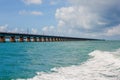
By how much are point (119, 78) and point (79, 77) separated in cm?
235

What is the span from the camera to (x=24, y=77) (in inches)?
650

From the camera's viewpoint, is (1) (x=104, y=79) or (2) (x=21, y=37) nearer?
(1) (x=104, y=79)

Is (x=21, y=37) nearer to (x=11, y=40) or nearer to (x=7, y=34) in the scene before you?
(x=11, y=40)

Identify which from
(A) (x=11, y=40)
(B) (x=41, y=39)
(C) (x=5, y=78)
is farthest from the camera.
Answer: (B) (x=41, y=39)

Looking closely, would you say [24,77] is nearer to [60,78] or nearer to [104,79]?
[60,78]

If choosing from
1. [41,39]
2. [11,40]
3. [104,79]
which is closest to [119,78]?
[104,79]

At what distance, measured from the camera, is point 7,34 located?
10944 centimetres

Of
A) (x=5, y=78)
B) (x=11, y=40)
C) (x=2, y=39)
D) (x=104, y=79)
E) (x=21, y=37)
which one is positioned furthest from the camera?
(x=21, y=37)

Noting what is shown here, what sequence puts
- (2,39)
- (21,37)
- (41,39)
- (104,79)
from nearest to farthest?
(104,79) → (2,39) → (21,37) → (41,39)

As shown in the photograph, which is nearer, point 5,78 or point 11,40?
point 5,78

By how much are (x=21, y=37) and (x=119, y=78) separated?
384 feet

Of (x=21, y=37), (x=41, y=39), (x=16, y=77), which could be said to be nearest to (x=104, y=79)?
(x=16, y=77)

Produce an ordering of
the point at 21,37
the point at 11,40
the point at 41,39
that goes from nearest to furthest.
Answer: the point at 11,40 < the point at 21,37 < the point at 41,39

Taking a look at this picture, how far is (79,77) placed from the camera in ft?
51.6
